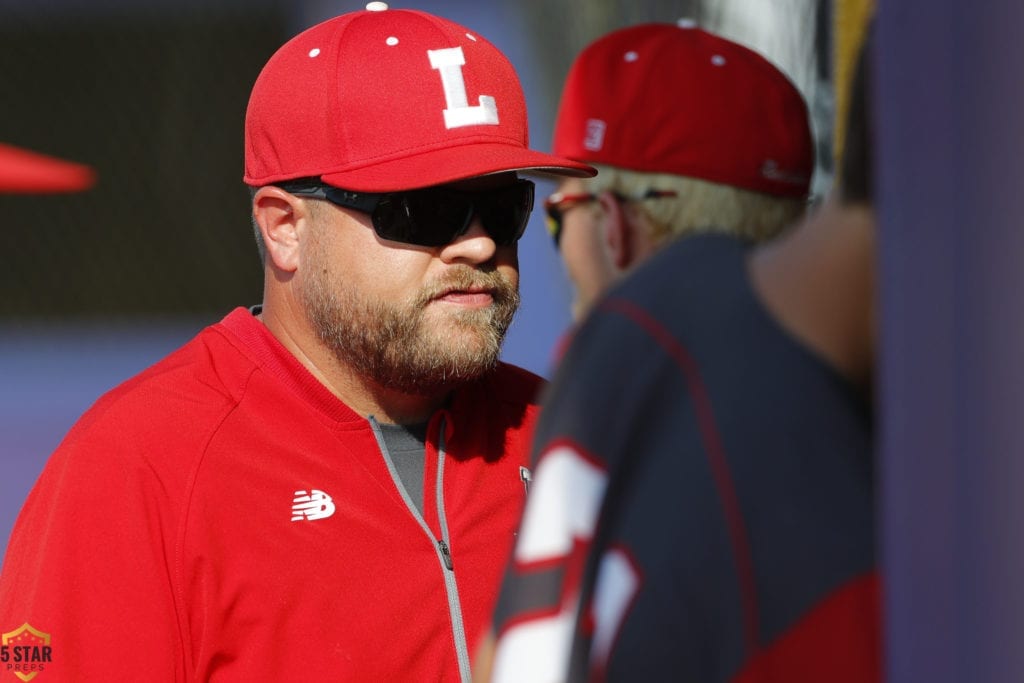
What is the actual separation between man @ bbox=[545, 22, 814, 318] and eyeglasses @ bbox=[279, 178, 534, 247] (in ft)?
0.77

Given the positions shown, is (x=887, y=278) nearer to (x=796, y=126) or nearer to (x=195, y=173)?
(x=796, y=126)

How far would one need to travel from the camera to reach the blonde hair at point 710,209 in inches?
83.5

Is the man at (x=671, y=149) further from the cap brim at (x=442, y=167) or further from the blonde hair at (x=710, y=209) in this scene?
the cap brim at (x=442, y=167)

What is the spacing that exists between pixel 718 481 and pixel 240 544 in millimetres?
1008

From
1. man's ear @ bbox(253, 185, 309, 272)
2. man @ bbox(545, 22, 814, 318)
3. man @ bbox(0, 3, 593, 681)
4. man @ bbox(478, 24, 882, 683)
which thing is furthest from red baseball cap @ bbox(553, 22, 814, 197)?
man @ bbox(478, 24, 882, 683)

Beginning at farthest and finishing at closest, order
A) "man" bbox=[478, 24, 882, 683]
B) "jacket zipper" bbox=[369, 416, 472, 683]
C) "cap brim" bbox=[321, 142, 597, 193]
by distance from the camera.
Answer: "cap brim" bbox=[321, 142, 597, 193] → "jacket zipper" bbox=[369, 416, 472, 683] → "man" bbox=[478, 24, 882, 683]

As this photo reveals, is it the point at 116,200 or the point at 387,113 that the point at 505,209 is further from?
the point at 116,200

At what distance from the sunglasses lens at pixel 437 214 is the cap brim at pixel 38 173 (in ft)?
8.76

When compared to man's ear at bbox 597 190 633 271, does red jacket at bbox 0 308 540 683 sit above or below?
below

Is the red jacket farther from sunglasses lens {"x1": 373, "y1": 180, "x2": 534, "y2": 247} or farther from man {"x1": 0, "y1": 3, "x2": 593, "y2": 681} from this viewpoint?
sunglasses lens {"x1": 373, "y1": 180, "x2": 534, "y2": 247}

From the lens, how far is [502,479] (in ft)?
6.59

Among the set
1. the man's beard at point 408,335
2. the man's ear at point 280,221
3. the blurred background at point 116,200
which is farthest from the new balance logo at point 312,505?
the blurred background at point 116,200

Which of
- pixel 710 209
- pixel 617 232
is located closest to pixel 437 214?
pixel 617 232

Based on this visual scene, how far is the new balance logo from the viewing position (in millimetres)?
1806
